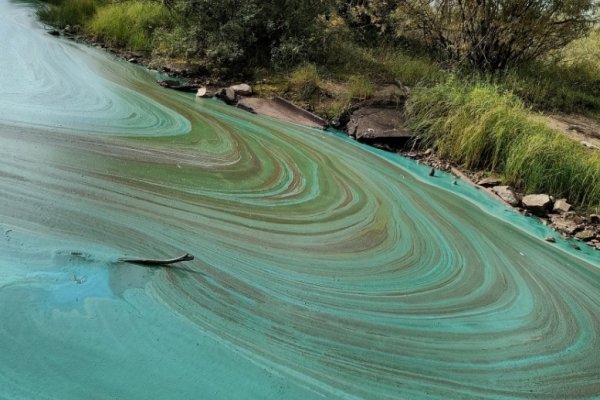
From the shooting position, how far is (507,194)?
177 inches

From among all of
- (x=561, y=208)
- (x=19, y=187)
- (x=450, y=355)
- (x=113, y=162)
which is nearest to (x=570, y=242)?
(x=561, y=208)

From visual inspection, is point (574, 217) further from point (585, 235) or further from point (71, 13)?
point (71, 13)

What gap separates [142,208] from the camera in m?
3.13

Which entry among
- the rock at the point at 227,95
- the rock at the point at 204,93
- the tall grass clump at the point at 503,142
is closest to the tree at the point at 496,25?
the tall grass clump at the point at 503,142

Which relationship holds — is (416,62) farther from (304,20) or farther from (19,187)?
(19,187)

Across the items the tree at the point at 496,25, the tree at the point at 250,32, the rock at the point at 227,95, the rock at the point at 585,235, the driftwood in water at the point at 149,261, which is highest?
the tree at the point at 496,25

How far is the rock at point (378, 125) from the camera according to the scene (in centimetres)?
544

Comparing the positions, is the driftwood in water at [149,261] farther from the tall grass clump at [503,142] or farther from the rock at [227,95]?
the rock at [227,95]

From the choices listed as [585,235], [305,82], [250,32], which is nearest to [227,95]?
[305,82]

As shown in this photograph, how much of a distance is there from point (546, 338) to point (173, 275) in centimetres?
190

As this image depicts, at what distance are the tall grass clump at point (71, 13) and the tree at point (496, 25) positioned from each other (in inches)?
209

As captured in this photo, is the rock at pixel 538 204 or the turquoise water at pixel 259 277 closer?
the turquoise water at pixel 259 277

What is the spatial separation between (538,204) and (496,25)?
3.57 metres

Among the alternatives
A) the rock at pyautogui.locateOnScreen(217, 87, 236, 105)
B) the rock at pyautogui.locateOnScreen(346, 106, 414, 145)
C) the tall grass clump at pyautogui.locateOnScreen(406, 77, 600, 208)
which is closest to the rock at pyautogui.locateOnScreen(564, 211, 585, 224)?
the tall grass clump at pyautogui.locateOnScreen(406, 77, 600, 208)
